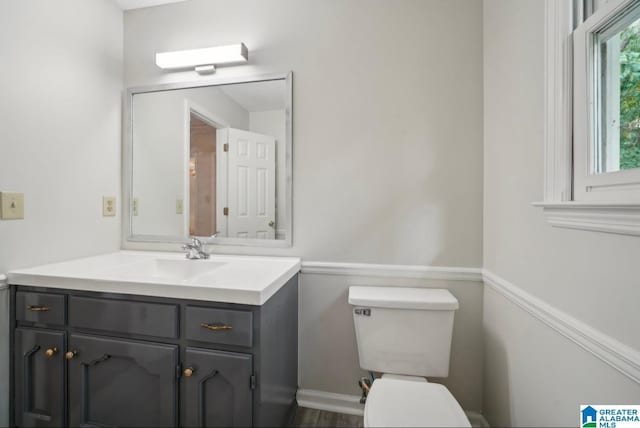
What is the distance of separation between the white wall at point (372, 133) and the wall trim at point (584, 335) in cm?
43

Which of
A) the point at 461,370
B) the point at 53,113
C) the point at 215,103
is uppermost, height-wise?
the point at 215,103

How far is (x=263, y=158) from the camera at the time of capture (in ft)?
5.40

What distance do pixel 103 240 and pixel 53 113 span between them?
0.73m

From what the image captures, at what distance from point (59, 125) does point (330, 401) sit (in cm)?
206

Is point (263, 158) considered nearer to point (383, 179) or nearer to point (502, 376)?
point (383, 179)

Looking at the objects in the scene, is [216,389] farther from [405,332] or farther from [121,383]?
[405,332]

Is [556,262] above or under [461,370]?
above

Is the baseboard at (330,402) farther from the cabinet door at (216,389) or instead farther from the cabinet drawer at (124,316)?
the cabinet drawer at (124,316)

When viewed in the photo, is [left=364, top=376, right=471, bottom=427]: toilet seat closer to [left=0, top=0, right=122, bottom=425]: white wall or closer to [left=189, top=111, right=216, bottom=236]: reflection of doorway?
[left=189, top=111, right=216, bottom=236]: reflection of doorway

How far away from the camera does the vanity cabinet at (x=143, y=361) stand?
108 centimetres

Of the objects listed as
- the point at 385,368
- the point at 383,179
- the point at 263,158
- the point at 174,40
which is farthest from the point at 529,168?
the point at 174,40

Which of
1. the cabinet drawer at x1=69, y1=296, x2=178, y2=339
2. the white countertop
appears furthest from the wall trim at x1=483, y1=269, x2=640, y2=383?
the cabinet drawer at x1=69, y1=296, x2=178, y2=339

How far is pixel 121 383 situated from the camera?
Result: 47.2 inches

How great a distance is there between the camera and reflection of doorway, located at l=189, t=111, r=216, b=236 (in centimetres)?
171
